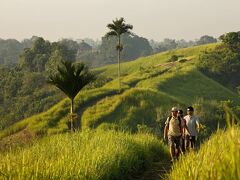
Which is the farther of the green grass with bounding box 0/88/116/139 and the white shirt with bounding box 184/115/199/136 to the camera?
the green grass with bounding box 0/88/116/139

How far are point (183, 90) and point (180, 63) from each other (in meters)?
16.2

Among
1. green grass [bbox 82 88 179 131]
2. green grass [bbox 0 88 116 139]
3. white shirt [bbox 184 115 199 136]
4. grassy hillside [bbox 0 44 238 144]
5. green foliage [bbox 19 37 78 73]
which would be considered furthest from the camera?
green foliage [bbox 19 37 78 73]

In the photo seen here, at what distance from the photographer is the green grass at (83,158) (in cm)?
724

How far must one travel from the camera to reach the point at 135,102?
173ft

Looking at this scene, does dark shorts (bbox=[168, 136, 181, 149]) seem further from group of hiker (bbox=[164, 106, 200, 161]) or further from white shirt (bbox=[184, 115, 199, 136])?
white shirt (bbox=[184, 115, 199, 136])

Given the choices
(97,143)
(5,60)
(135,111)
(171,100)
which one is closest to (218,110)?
(171,100)

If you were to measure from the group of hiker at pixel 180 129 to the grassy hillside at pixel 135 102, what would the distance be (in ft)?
90.3

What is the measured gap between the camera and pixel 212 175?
536 cm

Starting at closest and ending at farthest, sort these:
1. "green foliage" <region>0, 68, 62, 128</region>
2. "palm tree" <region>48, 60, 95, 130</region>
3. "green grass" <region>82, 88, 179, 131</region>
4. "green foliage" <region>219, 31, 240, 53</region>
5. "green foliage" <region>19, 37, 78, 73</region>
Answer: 1. "palm tree" <region>48, 60, 95, 130</region>
2. "green grass" <region>82, 88, 179, 131</region>
3. "green foliage" <region>0, 68, 62, 128</region>
4. "green foliage" <region>219, 31, 240, 53</region>
5. "green foliage" <region>19, 37, 78, 73</region>

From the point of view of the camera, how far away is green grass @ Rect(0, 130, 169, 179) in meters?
7.24

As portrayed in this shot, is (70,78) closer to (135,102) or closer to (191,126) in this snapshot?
(191,126)

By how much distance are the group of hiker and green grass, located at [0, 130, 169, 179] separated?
1.08 m

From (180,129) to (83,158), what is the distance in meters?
4.58

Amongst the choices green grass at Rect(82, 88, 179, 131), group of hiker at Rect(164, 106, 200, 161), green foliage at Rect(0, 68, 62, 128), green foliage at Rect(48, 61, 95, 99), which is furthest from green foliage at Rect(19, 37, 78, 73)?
group of hiker at Rect(164, 106, 200, 161)
